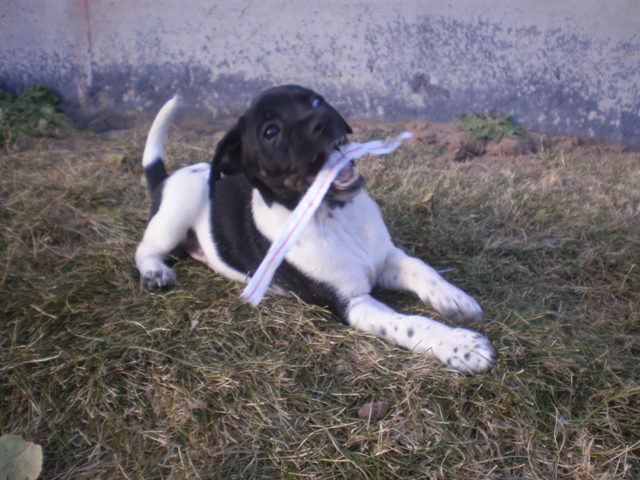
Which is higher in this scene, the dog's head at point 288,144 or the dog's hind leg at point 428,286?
the dog's head at point 288,144

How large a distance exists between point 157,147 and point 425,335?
2236 mm

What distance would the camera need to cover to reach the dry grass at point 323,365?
71.2 inches

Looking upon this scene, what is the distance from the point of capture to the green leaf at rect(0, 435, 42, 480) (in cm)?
179

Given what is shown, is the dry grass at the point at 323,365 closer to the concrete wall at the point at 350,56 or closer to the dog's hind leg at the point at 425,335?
the dog's hind leg at the point at 425,335

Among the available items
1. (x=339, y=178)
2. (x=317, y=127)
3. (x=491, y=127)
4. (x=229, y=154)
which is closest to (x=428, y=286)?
(x=339, y=178)

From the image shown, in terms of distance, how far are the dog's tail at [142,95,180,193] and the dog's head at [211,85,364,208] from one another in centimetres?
99

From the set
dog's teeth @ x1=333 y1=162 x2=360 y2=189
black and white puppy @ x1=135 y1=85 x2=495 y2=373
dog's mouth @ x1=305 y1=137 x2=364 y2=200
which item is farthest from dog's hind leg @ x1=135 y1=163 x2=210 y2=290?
dog's teeth @ x1=333 y1=162 x2=360 y2=189

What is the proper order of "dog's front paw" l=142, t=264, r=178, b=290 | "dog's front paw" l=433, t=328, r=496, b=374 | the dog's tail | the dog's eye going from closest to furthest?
"dog's front paw" l=433, t=328, r=496, b=374
the dog's eye
"dog's front paw" l=142, t=264, r=178, b=290
the dog's tail

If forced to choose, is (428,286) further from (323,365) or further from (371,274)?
(323,365)

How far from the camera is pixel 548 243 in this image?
124 inches

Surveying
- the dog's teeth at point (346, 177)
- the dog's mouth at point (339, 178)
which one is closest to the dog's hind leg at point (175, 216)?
the dog's mouth at point (339, 178)

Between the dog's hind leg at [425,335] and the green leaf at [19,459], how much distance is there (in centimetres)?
136

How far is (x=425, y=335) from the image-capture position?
2.20 meters

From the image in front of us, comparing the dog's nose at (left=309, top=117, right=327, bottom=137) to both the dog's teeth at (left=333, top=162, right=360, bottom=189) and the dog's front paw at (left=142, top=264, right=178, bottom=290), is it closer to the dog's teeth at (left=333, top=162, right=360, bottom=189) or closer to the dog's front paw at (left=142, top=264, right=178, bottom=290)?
the dog's teeth at (left=333, top=162, right=360, bottom=189)
